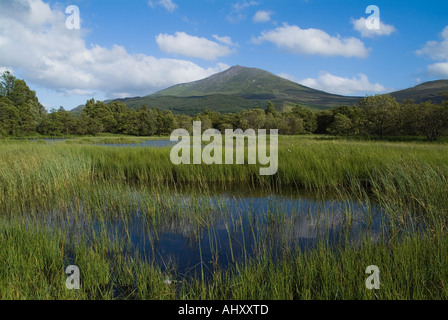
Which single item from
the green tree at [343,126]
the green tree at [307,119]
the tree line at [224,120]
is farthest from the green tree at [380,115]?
the green tree at [307,119]

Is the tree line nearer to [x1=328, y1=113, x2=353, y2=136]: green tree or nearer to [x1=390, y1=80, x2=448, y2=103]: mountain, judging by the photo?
[x1=328, y1=113, x2=353, y2=136]: green tree

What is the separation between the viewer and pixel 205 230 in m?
4.95

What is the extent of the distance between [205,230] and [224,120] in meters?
58.5

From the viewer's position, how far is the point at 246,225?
16.8 ft

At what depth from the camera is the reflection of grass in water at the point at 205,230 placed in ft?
8.61

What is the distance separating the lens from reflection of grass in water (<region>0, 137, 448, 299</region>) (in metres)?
2.62

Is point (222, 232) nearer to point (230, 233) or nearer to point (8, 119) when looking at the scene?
point (230, 233)

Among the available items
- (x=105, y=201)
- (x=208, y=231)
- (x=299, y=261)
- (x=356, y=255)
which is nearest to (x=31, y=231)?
(x=105, y=201)

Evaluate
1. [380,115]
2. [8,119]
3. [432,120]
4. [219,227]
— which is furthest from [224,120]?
[219,227]

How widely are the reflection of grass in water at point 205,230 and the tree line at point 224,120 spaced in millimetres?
20392

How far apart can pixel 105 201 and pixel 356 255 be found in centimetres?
567

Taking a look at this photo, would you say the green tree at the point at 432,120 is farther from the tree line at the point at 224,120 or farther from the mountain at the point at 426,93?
the mountain at the point at 426,93

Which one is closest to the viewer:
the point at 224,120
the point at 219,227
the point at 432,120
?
the point at 219,227
